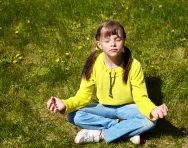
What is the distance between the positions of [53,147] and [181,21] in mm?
2755

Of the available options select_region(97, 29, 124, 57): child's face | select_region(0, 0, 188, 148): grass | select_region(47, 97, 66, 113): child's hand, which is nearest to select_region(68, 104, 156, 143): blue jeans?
select_region(0, 0, 188, 148): grass

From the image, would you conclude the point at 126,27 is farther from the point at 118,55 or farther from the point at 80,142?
the point at 80,142

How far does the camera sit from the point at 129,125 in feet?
13.6

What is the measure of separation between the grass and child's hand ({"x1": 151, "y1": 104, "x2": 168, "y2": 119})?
0.56 metres

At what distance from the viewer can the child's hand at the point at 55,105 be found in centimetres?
387

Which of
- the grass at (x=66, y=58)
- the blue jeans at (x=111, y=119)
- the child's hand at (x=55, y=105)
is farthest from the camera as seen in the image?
the grass at (x=66, y=58)

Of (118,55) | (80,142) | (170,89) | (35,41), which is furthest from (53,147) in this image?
(35,41)

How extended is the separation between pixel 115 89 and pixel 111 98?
0.41 feet

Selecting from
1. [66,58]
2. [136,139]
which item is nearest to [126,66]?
[136,139]

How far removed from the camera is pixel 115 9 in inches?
246

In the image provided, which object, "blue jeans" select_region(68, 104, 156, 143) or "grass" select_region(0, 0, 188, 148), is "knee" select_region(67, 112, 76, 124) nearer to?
"blue jeans" select_region(68, 104, 156, 143)

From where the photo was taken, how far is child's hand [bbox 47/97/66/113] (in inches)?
152

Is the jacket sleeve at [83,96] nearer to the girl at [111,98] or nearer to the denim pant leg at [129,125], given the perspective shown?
the girl at [111,98]

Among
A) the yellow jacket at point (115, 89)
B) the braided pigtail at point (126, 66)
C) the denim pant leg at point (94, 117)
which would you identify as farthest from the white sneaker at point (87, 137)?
the braided pigtail at point (126, 66)
